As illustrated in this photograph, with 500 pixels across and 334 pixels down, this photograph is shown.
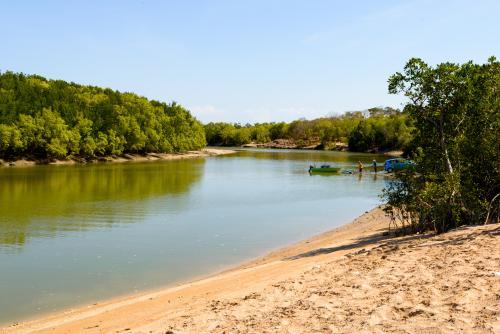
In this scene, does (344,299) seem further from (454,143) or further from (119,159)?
(119,159)

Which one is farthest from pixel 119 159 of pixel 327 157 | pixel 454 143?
pixel 454 143

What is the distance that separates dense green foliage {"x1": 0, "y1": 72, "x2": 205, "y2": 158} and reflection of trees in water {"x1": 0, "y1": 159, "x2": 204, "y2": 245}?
93.5 ft

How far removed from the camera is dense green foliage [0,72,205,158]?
292 feet

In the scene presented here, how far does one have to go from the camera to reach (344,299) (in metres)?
9.71

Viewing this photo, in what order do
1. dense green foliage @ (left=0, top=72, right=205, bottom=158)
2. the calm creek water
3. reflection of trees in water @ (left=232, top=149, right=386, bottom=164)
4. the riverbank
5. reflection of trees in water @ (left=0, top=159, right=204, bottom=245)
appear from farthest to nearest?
1. reflection of trees in water @ (left=232, top=149, right=386, bottom=164)
2. dense green foliage @ (left=0, top=72, right=205, bottom=158)
3. the riverbank
4. reflection of trees in water @ (left=0, top=159, right=204, bottom=245)
5. the calm creek water

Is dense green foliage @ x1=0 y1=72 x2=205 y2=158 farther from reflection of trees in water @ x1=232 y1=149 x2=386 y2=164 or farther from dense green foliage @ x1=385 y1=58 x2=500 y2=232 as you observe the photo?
dense green foliage @ x1=385 y1=58 x2=500 y2=232

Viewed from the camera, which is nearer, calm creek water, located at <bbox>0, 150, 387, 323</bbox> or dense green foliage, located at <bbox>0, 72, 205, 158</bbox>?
calm creek water, located at <bbox>0, 150, 387, 323</bbox>

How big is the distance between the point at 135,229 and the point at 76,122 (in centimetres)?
8158

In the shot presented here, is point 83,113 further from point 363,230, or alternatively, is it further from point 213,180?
point 363,230

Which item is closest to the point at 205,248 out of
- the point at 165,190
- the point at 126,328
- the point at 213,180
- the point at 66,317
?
the point at 66,317

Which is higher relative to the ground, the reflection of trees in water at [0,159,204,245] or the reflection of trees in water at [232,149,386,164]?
the reflection of trees in water at [232,149,386,164]

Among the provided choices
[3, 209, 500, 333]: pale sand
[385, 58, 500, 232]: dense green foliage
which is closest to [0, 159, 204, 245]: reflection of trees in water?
[3, 209, 500, 333]: pale sand

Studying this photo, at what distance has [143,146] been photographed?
117 m

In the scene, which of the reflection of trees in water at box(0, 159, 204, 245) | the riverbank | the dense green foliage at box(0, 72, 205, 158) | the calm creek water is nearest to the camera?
the calm creek water
